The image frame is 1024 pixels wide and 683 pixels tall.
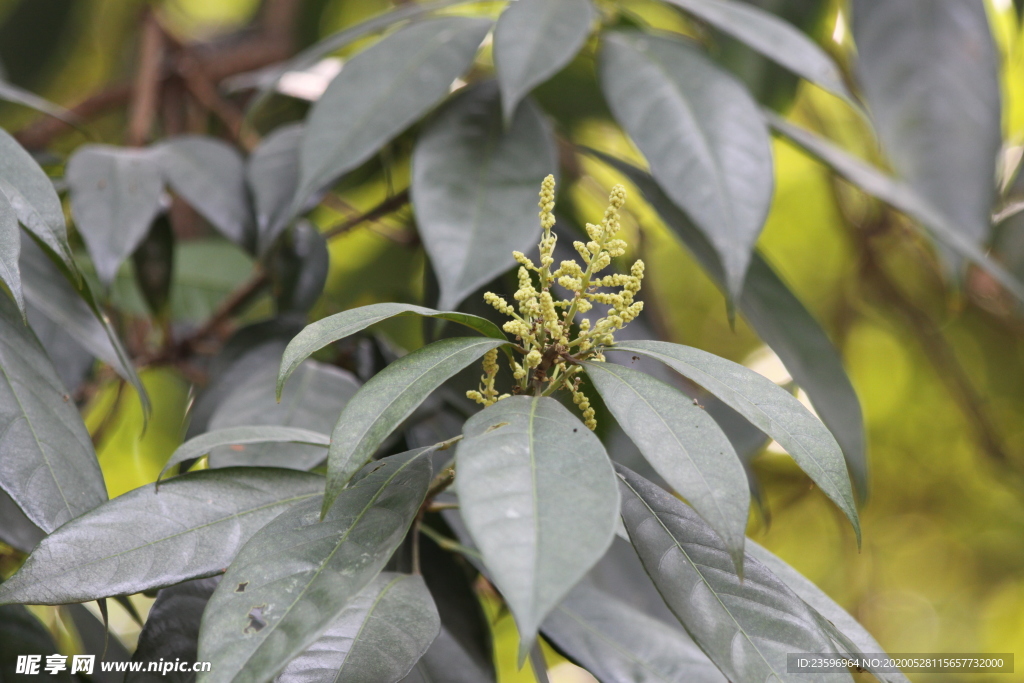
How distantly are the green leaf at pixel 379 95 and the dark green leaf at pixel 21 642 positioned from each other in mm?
355

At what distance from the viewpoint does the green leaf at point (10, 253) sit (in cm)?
38

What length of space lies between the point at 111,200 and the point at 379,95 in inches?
9.9

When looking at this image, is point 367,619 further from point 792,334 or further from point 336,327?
point 792,334

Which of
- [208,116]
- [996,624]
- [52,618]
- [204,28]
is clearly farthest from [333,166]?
[996,624]

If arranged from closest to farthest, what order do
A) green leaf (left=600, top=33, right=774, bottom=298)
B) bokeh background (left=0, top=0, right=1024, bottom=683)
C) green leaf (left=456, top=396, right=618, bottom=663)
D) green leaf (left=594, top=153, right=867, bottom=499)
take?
green leaf (left=456, top=396, right=618, bottom=663)
green leaf (left=600, top=33, right=774, bottom=298)
green leaf (left=594, top=153, right=867, bottom=499)
bokeh background (left=0, top=0, right=1024, bottom=683)

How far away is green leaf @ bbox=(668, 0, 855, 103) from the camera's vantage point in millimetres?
724

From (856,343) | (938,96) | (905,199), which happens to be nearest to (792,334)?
(905,199)

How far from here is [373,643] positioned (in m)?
0.41

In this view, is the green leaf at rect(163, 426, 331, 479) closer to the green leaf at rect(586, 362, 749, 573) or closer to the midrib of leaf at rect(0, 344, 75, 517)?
the midrib of leaf at rect(0, 344, 75, 517)

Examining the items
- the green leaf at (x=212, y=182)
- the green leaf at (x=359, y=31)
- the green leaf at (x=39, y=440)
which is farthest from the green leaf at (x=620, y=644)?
the green leaf at (x=359, y=31)

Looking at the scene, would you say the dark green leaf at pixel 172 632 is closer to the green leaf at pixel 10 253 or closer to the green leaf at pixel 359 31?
the green leaf at pixel 10 253

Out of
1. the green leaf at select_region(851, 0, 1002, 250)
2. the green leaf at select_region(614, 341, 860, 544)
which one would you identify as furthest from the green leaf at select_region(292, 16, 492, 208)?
the green leaf at select_region(851, 0, 1002, 250)

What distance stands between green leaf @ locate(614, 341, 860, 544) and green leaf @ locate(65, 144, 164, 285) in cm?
45

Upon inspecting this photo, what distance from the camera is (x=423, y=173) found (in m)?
0.66
